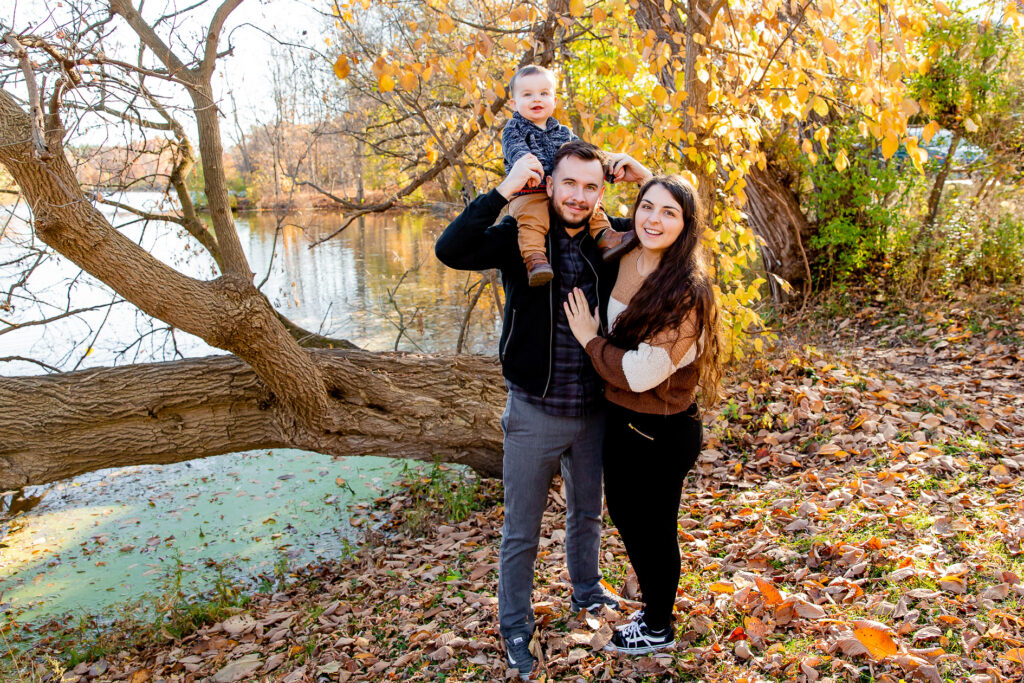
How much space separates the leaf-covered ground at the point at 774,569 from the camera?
2707mm

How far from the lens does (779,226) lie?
840cm

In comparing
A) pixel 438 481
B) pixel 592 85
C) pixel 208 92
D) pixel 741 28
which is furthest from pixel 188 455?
pixel 592 85

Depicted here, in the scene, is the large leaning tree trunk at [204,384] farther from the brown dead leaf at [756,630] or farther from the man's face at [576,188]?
the brown dead leaf at [756,630]

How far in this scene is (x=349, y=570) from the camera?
186 inches

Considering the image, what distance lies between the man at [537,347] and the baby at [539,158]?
0.06 meters

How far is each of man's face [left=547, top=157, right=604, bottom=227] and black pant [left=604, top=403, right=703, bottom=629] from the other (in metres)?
0.74

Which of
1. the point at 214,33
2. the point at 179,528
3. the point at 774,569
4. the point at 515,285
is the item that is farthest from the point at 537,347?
the point at 179,528

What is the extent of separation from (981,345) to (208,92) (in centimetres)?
663

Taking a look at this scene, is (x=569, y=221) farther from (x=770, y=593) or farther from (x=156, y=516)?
(x=156, y=516)

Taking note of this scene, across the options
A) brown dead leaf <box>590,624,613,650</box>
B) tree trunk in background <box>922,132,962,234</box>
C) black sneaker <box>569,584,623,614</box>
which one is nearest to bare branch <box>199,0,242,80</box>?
black sneaker <box>569,584,623,614</box>

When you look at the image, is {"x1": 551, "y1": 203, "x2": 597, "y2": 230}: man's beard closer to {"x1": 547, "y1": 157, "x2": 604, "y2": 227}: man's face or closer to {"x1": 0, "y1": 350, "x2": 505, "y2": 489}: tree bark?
{"x1": 547, "y1": 157, "x2": 604, "y2": 227}: man's face

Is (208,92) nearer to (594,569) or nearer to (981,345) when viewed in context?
(594,569)

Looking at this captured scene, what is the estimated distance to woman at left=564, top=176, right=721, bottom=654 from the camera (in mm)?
2408

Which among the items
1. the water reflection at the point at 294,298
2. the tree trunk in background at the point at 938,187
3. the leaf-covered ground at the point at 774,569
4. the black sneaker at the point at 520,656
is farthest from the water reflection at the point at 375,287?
the tree trunk in background at the point at 938,187
